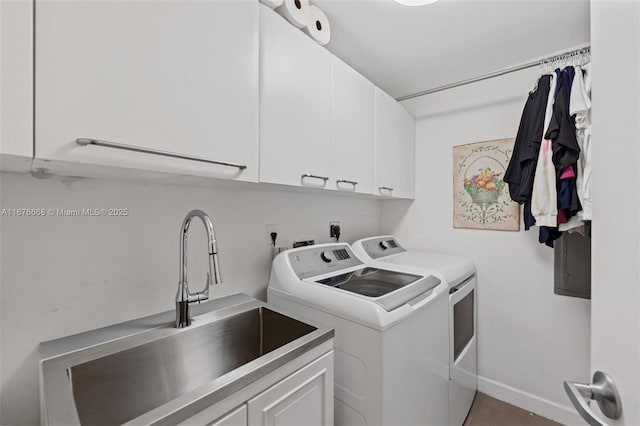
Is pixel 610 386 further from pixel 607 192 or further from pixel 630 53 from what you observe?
pixel 630 53

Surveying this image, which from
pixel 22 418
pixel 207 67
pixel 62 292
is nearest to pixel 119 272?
pixel 62 292

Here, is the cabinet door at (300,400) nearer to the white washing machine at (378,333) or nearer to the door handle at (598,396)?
the white washing machine at (378,333)

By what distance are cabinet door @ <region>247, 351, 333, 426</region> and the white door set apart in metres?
0.73

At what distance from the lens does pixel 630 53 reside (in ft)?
1.61

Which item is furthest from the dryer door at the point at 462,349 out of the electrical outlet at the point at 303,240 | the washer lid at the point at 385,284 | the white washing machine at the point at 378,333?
the electrical outlet at the point at 303,240

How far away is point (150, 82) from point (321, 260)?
3.88ft

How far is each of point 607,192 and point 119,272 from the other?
4.92 ft

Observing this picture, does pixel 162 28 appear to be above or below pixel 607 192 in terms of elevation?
above

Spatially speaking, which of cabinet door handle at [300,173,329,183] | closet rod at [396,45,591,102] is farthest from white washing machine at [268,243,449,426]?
closet rod at [396,45,591,102]

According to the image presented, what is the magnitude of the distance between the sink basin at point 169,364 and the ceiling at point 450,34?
1606 millimetres

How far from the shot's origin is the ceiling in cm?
141

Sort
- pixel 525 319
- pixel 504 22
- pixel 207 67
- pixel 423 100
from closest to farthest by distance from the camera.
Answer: pixel 207 67 → pixel 504 22 → pixel 525 319 → pixel 423 100

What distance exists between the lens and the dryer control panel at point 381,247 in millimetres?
A: 2006

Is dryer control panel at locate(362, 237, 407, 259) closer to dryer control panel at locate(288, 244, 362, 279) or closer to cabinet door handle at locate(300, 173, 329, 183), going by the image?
dryer control panel at locate(288, 244, 362, 279)
